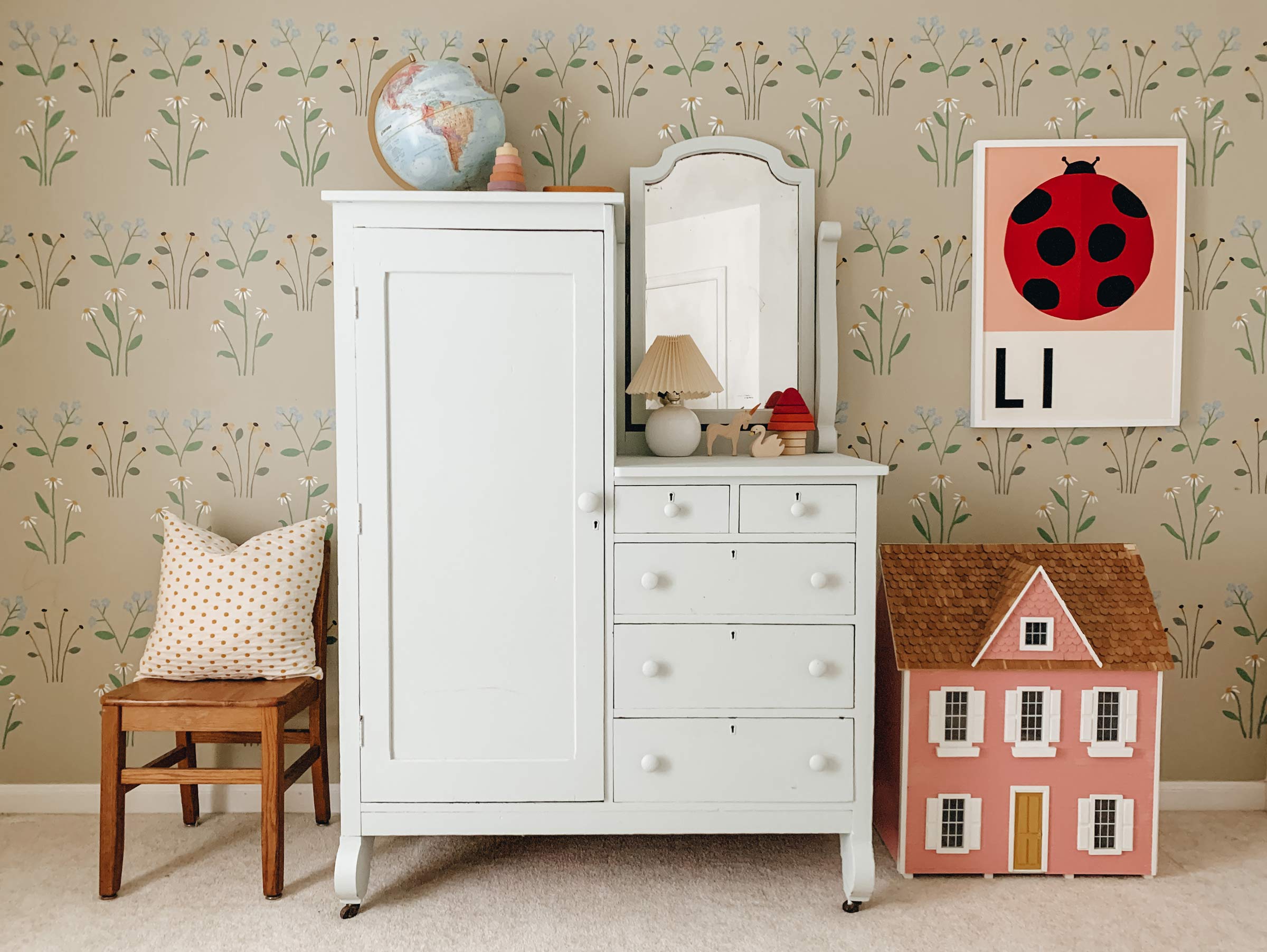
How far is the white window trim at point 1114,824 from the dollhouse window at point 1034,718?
16cm

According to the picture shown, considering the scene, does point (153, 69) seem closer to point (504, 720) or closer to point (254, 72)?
point (254, 72)

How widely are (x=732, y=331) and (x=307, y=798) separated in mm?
1811

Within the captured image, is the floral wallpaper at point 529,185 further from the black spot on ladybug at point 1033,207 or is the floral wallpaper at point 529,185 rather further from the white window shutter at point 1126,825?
the white window shutter at point 1126,825

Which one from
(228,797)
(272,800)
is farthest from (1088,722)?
(228,797)

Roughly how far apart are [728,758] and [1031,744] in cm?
77

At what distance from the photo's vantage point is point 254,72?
7.67 feet

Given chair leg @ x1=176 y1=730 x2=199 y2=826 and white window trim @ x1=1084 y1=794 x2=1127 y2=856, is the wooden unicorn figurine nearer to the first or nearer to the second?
white window trim @ x1=1084 y1=794 x2=1127 y2=856

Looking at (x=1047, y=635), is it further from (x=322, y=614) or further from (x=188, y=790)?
(x=188, y=790)

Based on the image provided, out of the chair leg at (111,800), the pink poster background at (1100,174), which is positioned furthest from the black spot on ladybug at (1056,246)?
the chair leg at (111,800)

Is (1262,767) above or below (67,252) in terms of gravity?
below

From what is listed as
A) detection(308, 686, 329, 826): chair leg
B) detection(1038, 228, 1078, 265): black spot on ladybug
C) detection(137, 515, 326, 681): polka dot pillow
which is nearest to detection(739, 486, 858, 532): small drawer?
detection(1038, 228, 1078, 265): black spot on ladybug

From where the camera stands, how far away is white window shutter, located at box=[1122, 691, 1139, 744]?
2070 millimetres

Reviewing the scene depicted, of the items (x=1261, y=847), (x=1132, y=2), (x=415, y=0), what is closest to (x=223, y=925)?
(x=415, y=0)

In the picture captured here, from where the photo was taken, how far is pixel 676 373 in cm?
219
